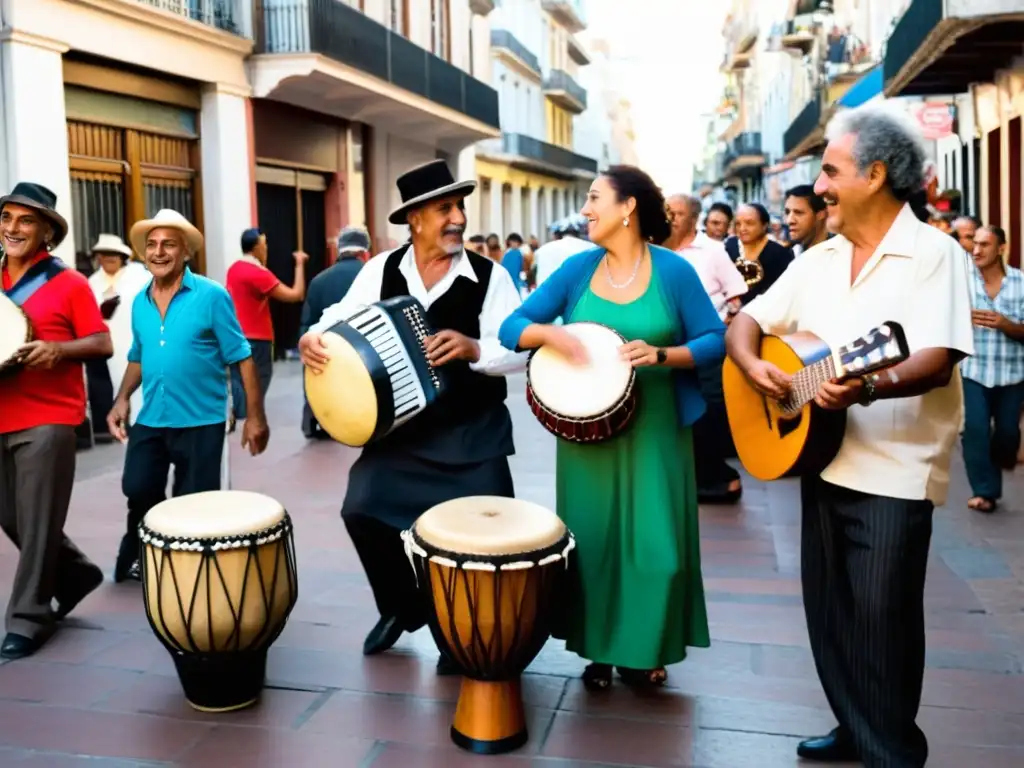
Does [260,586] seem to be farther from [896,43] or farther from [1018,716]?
[896,43]

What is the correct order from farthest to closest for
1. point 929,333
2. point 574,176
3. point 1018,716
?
point 574,176
point 1018,716
point 929,333

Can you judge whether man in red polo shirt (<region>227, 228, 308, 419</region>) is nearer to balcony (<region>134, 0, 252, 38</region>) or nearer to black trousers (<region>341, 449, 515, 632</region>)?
balcony (<region>134, 0, 252, 38</region>)

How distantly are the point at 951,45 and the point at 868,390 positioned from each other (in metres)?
11.6

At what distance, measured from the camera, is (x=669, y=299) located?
4.33m

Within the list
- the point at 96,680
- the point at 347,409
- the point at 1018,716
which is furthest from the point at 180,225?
the point at 1018,716

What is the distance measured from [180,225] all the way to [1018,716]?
12.6 ft

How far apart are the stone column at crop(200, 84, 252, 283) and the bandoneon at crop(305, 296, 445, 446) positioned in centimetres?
1121

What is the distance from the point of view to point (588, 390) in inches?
163

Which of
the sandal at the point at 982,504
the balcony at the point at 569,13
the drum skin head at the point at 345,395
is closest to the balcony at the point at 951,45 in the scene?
the sandal at the point at 982,504

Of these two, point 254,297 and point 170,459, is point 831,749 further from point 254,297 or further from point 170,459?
point 254,297

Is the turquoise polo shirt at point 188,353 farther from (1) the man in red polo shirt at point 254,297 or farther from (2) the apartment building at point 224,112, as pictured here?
(2) the apartment building at point 224,112

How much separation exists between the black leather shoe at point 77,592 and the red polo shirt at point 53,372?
0.72 m

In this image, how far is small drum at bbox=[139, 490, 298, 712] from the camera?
409cm

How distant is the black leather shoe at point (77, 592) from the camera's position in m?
5.35
